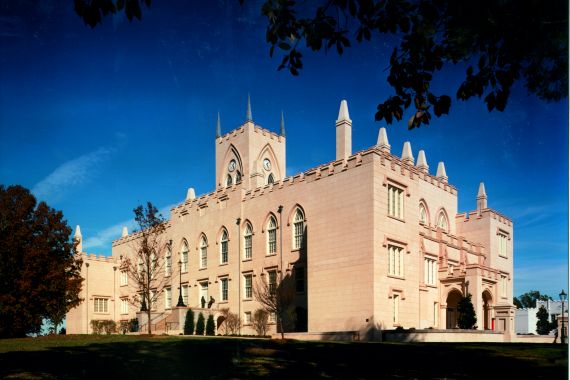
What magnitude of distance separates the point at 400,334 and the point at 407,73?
20390 mm

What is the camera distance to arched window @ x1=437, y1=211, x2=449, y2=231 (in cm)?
3862

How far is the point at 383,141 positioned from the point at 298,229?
7336 mm

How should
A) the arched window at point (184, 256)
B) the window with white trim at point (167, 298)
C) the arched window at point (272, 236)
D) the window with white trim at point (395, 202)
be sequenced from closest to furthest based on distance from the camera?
1. the window with white trim at point (395, 202)
2. the arched window at point (272, 236)
3. the arched window at point (184, 256)
4. the window with white trim at point (167, 298)

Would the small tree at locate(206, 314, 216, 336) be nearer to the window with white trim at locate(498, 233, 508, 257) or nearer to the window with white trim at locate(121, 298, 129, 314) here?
the window with white trim at locate(121, 298, 129, 314)

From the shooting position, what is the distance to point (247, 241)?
1471 inches

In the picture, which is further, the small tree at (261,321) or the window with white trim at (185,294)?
the window with white trim at (185,294)

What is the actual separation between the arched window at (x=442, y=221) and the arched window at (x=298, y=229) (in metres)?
11.1

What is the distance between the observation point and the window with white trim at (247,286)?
3631cm

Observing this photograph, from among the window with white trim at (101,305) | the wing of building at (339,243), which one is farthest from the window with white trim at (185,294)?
the window with white trim at (101,305)

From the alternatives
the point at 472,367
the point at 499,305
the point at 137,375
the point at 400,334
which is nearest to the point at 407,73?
the point at 472,367

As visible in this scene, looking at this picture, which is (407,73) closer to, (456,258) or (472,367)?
(472,367)

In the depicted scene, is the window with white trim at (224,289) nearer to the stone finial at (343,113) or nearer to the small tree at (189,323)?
the small tree at (189,323)

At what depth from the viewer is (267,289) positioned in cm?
3275

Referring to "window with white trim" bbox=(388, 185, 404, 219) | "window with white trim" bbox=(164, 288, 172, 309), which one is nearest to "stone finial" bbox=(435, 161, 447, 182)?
"window with white trim" bbox=(388, 185, 404, 219)
